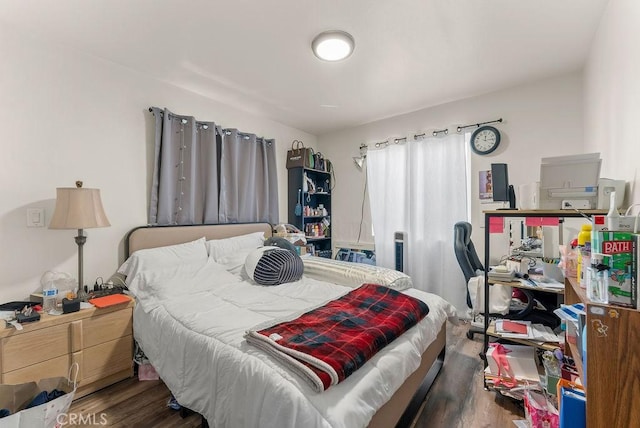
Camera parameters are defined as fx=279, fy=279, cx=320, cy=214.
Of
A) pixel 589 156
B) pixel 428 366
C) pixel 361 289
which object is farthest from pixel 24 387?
pixel 589 156

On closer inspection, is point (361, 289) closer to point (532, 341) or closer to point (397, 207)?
point (532, 341)

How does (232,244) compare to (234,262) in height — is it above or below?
above

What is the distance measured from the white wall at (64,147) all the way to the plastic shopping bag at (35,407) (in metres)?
0.99

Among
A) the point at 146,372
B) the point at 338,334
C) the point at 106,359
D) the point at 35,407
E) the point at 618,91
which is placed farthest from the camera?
the point at 146,372

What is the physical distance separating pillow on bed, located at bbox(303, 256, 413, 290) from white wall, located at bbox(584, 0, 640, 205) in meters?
1.42

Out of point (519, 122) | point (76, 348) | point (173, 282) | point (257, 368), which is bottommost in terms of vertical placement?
point (76, 348)

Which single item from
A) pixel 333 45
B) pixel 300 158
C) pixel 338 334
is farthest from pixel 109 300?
pixel 300 158

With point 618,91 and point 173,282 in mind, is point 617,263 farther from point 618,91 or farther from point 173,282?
point 173,282

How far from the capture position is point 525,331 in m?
1.89

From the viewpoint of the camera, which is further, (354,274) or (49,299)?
(354,274)

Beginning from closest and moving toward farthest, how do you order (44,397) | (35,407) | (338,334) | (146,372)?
(35,407)
(44,397)
(338,334)
(146,372)

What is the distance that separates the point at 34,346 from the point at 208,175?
1.86 metres

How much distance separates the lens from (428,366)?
1866 mm

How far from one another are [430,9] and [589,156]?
50.8 inches
